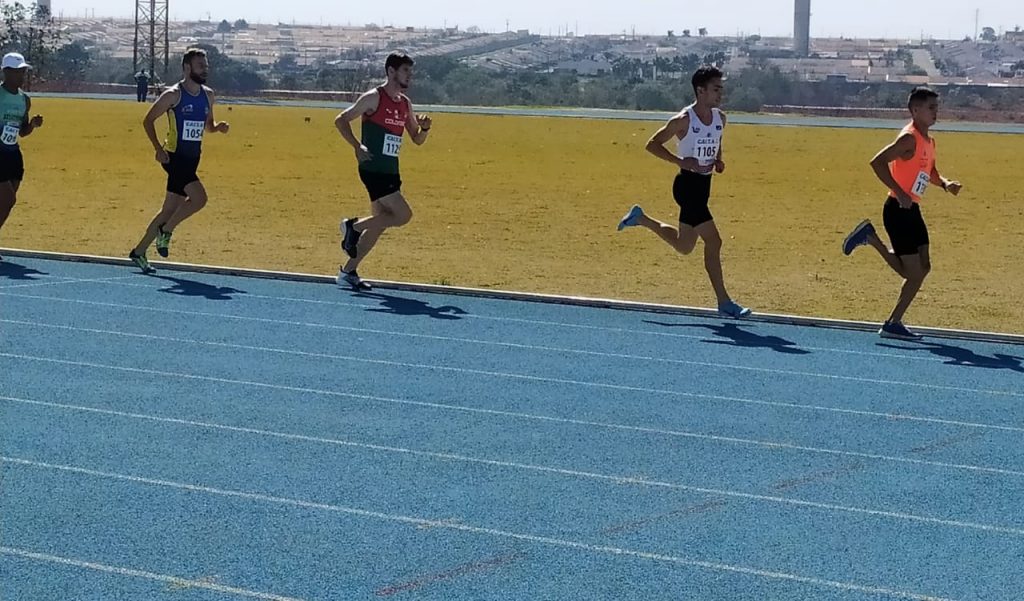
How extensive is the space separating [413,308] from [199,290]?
1.68m

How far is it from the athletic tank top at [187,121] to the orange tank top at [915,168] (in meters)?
5.28

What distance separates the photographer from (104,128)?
38.3 meters

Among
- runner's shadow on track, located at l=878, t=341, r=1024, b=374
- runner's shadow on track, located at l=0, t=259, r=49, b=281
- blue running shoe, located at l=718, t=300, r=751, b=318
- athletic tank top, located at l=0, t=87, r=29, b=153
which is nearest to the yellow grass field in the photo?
blue running shoe, located at l=718, t=300, r=751, b=318

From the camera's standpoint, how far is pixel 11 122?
13625mm

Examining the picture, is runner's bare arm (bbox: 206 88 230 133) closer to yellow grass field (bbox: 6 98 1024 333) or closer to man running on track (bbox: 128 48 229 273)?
man running on track (bbox: 128 48 229 273)

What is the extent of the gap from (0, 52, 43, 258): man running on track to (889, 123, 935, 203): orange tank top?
6.39 meters

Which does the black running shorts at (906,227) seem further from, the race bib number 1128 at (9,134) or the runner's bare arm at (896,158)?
the race bib number 1128 at (9,134)

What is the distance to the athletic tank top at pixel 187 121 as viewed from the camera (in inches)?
530

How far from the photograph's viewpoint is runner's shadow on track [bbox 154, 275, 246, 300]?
41.0 feet

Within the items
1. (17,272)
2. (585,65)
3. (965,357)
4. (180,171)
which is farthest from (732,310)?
(585,65)

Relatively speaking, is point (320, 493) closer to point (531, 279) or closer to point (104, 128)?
point (531, 279)

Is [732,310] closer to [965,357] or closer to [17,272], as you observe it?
[965,357]

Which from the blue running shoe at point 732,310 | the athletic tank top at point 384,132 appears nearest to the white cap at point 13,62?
the athletic tank top at point 384,132

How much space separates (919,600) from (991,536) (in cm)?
89
